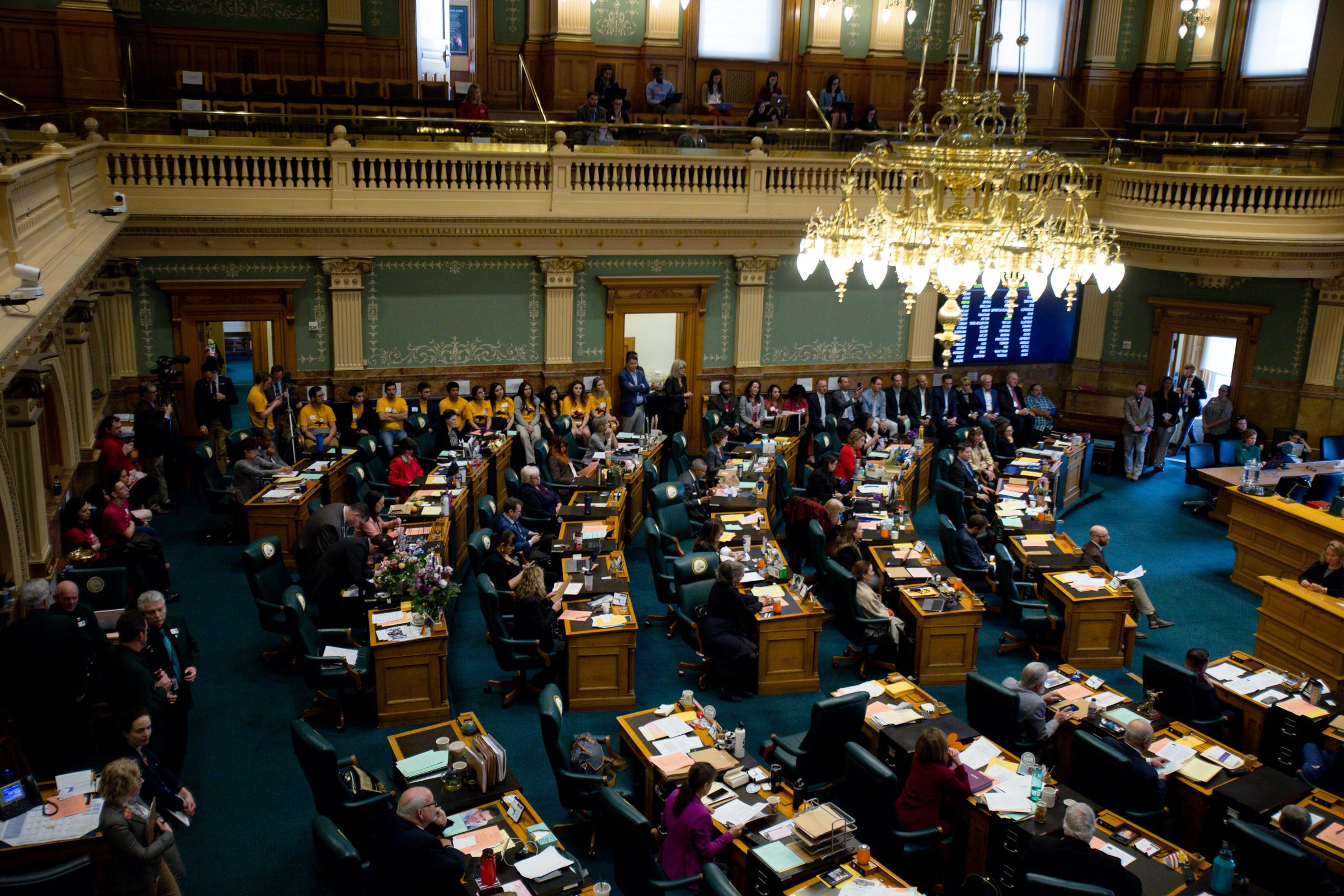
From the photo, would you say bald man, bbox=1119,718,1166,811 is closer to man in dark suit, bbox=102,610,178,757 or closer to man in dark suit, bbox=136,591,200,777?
man in dark suit, bbox=102,610,178,757

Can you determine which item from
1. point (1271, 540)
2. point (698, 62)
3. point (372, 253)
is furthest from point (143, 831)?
point (698, 62)

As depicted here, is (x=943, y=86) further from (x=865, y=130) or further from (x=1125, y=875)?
(x=1125, y=875)

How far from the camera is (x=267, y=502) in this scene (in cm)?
1127

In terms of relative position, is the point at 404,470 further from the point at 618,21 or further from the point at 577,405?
the point at 618,21

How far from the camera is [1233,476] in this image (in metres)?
14.0

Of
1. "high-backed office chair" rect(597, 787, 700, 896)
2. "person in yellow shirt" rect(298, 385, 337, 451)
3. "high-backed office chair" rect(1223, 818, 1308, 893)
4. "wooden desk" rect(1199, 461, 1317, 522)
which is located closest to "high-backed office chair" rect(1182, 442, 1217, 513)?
"wooden desk" rect(1199, 461, 1317, 522)

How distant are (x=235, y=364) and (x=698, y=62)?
1043cm

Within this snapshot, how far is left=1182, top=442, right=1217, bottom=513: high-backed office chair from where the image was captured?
14.7m

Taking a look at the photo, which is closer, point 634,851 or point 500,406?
point 634,851

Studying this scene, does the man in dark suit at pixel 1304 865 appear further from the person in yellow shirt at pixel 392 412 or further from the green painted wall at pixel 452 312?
the green painted wall at pixel 452 312

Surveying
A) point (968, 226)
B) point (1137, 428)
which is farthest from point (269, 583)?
point (1137, 428)

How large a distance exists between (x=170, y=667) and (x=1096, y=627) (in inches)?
306

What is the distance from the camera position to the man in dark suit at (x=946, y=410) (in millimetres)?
15477

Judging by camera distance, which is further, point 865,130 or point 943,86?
point 943,86
